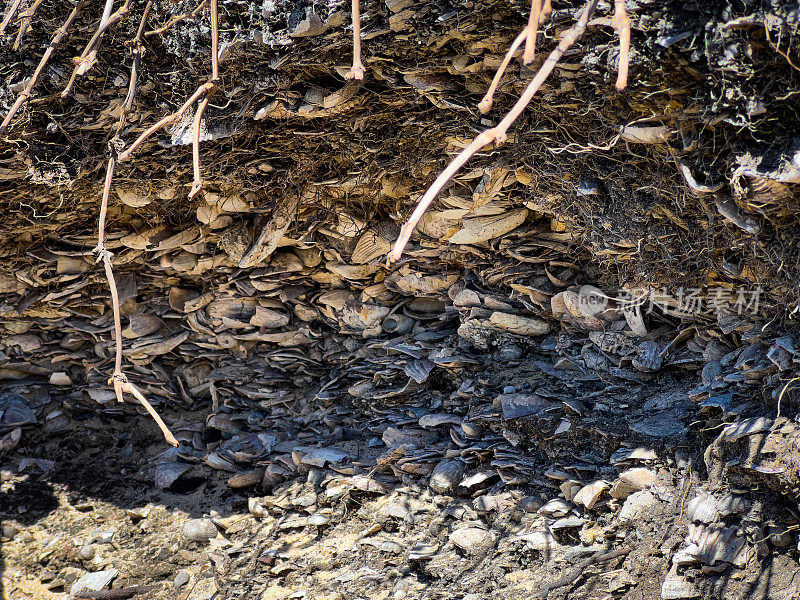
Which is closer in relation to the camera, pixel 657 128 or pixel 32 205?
pixel 657 128

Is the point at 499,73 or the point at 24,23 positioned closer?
the point at 499,73

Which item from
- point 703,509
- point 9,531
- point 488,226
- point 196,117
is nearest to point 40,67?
point 196,117

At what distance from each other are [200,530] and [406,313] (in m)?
1.46

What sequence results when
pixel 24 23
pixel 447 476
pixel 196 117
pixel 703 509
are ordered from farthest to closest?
1. pixel 447 476
2. pixel 24 23
3. pixel 703 509
4. pixel 196 117

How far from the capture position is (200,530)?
9.70ft

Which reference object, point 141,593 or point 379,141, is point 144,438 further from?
point 379,141

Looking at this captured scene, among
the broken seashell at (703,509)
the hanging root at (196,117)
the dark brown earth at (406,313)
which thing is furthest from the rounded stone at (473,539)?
the hanging root at (196,117)

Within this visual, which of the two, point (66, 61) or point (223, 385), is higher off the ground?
point (66, 61)

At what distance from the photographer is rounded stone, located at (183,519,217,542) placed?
294 centimetres

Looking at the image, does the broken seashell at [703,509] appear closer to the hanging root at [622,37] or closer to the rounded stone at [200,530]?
the hanging root at [622,37]

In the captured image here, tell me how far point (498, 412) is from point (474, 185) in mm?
994

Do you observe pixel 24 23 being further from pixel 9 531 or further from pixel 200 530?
pixel 9 531

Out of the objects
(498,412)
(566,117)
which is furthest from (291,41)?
(498,412)

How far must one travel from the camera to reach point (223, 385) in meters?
3.77
